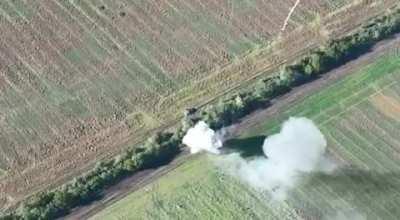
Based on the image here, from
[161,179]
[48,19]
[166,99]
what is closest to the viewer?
[161,179]

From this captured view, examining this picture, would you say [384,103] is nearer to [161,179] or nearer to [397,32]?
[397,32]

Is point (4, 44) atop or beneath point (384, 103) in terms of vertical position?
atop

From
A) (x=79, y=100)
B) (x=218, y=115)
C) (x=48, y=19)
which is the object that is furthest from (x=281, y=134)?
(x=48, y=19)

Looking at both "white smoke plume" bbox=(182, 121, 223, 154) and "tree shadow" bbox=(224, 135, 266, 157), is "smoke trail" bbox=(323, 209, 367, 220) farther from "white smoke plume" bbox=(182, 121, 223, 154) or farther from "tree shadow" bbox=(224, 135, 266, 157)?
"white smoke plume" bbox=(182, 121, 223, 154)

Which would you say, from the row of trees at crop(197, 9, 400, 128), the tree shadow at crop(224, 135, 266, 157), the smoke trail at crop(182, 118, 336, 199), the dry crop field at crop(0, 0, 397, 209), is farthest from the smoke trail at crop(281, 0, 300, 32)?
the tree shadow at crop(224, 135, 266, 157)

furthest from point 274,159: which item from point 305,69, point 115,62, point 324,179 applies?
point 115,62

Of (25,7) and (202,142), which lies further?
(25,7)
